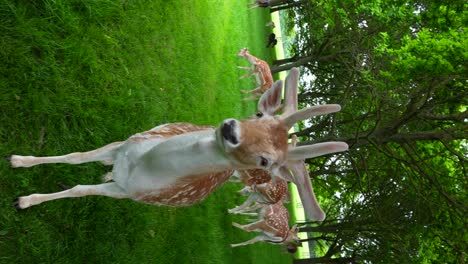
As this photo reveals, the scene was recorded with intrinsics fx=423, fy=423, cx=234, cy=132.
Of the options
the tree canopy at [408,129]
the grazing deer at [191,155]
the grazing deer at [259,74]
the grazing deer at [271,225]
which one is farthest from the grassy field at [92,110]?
the grazing deer at [259,74]

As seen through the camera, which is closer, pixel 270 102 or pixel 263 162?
pixel 263 162

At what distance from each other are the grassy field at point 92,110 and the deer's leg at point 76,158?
0.13m

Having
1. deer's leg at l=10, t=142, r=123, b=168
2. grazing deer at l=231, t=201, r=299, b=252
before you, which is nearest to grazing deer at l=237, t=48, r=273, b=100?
grazing deer at l=231, t=201, r=299, b=252

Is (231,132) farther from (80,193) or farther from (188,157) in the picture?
(80,193)

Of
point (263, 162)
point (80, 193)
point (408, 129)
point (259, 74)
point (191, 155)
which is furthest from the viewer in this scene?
point (259, 74)

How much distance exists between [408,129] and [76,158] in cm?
816

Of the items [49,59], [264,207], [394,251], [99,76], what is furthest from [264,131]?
[394,251]

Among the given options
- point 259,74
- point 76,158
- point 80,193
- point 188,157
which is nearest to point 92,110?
point 76,158

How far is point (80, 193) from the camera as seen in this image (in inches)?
150

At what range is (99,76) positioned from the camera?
5.59m

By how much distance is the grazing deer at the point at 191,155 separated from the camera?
2951 millimetres

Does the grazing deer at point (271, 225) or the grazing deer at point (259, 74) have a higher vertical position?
the grazing deer at point (259, 74)

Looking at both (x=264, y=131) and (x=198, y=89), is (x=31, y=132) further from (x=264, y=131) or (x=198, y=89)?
(x=198, y=89)

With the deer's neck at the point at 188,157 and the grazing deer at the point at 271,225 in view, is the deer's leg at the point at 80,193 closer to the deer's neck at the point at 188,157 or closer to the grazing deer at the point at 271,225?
the deer's neck at the point at 188,157
